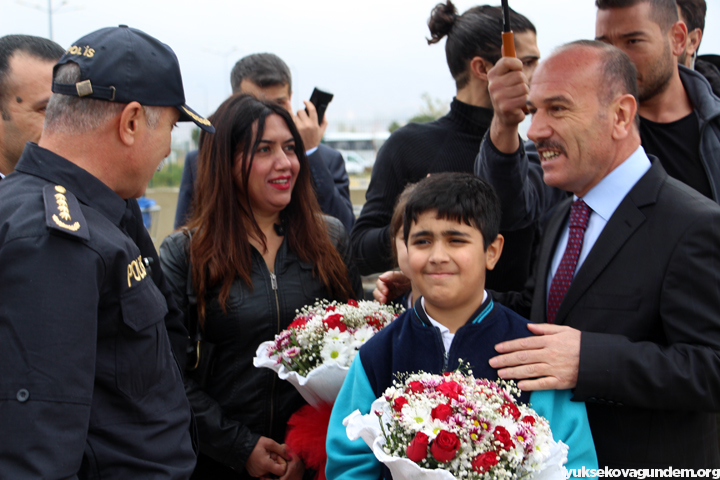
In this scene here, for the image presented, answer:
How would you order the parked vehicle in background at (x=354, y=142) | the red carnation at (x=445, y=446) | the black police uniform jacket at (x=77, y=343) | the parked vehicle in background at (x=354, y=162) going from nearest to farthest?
the black police uniform jacket at (x=77, y=343) → the red carnation at (x=445, y=446) → the parked vehicle in background at (x=354, y=162) → the parked vehicle in background at (x=354, y=142)

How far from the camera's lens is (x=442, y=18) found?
336 cm

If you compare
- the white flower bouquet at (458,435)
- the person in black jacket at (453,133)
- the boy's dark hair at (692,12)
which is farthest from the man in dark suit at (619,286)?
the boy's dark hair at (692,12)

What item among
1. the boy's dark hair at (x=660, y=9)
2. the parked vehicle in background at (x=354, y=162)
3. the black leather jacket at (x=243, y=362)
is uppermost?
the boy's dark hair at (x=660, y=9)

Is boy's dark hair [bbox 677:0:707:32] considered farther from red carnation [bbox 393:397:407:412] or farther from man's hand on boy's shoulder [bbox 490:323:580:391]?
red carnation [bbox 393:397:407:412]

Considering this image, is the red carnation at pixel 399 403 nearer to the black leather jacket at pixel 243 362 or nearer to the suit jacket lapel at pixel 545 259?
the suit jacket lapel at pixel 545 259

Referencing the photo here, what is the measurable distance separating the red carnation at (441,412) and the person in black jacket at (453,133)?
1.58 metres

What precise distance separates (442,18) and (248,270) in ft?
6.30

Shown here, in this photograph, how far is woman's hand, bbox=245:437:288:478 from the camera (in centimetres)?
263

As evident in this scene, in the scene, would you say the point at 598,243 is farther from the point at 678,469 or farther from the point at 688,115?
the point at 688,115

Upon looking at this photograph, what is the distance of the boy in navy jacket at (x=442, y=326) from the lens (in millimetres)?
2020

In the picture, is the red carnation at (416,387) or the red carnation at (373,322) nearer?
the red carnation at (416,387)

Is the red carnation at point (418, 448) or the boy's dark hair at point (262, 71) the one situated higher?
the boy's dark hair at point (262, 71)

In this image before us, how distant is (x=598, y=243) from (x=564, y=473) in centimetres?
93

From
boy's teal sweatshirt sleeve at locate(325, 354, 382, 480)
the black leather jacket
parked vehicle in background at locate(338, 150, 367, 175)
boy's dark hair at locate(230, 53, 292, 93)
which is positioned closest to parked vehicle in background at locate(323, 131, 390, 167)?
parked vehicle in background at locate(338, 150, 367, 175)
